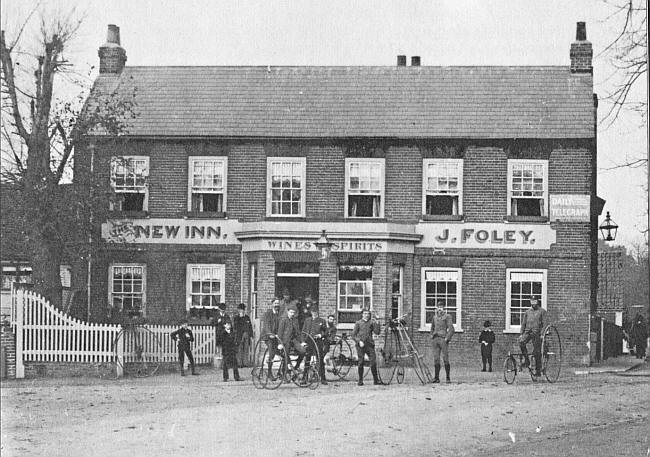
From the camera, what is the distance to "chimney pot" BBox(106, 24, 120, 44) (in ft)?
39.6

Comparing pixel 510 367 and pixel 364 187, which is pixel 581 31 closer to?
pixel 510 367

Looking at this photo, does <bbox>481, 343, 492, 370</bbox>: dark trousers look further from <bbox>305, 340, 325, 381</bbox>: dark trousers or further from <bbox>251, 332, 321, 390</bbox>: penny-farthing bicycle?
<bbox>251, 332, 321, 390</bbox>: penny-farthing bicycle

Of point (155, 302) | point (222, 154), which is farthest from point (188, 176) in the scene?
point (155, 302)

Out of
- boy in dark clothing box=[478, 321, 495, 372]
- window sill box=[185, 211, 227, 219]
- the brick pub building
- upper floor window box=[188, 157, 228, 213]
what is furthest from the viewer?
upper floor window box=[188, 157, 228, 213]

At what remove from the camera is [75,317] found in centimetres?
1891

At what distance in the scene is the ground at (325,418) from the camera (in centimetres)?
1106

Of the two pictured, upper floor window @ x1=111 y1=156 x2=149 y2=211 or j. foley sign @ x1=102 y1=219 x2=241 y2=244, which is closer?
j. foley sign @ x1=102 y1=219 x2=241 y2=244

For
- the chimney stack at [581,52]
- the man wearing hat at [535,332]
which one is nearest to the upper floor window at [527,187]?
the chimney stack at [581,52]

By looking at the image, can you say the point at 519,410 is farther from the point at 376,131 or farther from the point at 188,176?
the point at 188,176

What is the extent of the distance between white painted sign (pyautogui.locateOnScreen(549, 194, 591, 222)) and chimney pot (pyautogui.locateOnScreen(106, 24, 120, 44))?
11838 millimetres

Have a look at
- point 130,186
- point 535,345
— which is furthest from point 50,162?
point 535,345

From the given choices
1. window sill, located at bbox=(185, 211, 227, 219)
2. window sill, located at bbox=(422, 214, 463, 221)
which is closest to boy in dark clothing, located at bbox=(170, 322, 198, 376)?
window sill, located at bbox=(185, 211, 227, 219)

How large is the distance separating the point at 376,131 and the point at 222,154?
3787 millimetres

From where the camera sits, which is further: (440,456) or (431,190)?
(431,190)
